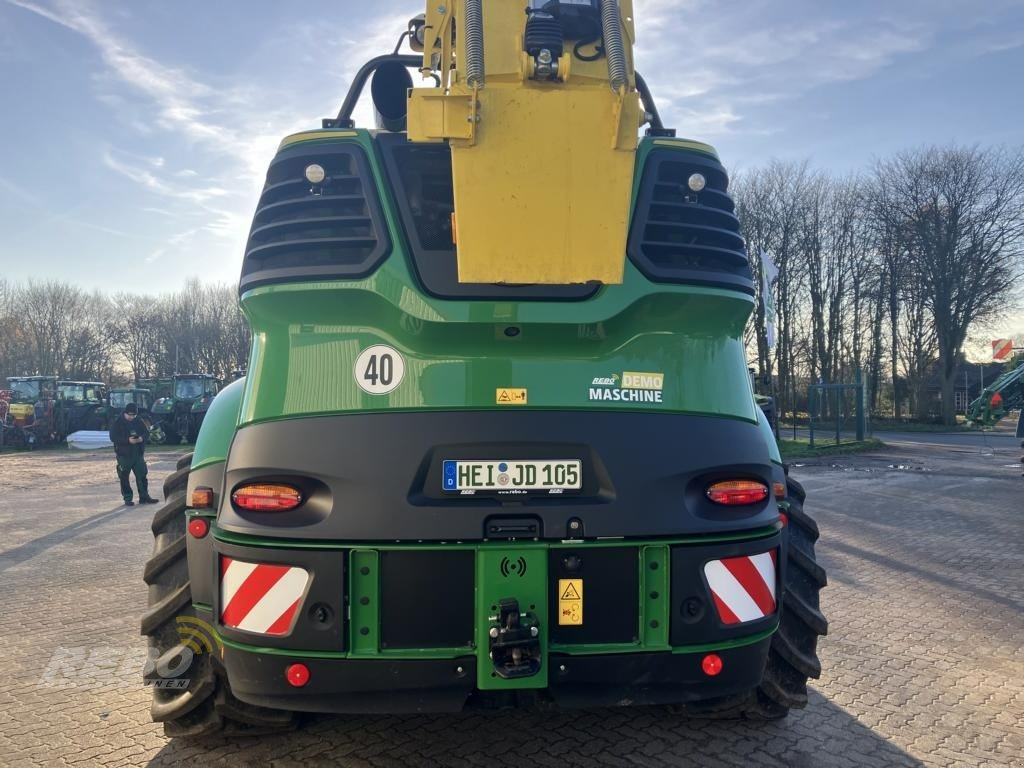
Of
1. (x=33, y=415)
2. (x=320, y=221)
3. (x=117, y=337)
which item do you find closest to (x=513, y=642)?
(x=320, y=221)

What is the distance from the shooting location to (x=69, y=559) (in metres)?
8.25

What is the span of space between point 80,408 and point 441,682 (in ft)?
107

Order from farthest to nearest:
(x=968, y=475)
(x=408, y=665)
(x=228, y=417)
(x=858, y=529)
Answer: (x=968, y=475) → (x=858, y=529) → (x=228, y=417) → (x=408, y=665)

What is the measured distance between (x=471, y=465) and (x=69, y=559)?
24.7 ft

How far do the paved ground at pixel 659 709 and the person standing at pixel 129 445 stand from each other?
3.22m

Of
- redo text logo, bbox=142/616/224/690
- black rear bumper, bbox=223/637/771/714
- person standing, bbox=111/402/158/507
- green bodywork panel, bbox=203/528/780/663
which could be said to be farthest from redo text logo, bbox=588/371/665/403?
person standing, bbox=111/402/158/507

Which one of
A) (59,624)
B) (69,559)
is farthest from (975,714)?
(69,559)

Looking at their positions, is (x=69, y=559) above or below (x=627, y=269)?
below

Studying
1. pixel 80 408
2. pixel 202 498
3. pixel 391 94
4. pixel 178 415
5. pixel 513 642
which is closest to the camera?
pixel 513 642

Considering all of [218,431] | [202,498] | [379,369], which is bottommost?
[202,498]

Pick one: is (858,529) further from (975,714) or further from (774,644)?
(774,644)

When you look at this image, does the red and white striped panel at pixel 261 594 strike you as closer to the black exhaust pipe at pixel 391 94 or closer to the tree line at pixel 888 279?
the black exhaust pipe at pixel 391 94

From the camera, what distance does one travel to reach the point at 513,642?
254cm

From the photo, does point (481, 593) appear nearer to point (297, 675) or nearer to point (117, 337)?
point (297, 675)
